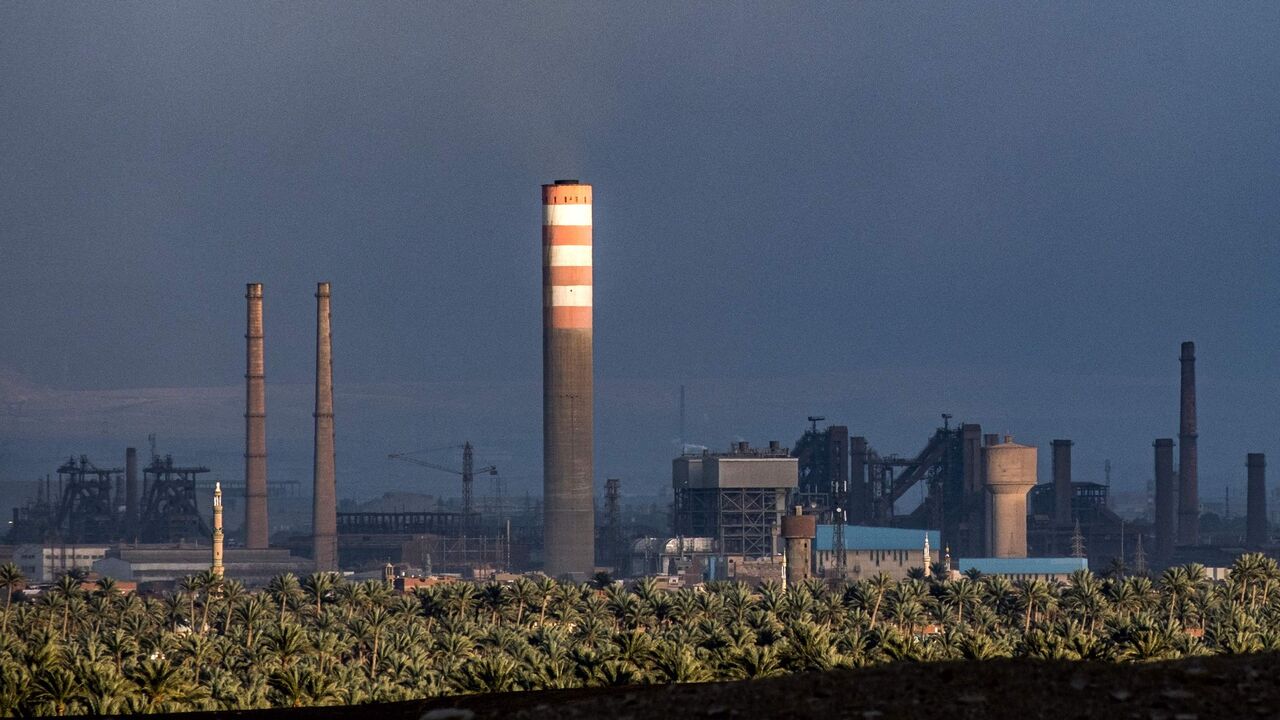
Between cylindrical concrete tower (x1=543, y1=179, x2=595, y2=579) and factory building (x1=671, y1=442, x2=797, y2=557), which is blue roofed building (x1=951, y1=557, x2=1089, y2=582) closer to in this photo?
factory building (x1=671, y1=442, x2=797, y2=557)

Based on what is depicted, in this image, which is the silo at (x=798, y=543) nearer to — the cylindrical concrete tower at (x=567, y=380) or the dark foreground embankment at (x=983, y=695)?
the cylindrical concrete tower at (x=567, y=380)

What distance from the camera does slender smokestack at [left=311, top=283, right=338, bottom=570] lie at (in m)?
168

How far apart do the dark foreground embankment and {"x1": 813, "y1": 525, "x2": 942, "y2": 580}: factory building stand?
142469 millimetres

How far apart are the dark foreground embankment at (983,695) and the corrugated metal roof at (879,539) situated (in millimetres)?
143370

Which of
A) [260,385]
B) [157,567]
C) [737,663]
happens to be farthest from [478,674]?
[157,567]

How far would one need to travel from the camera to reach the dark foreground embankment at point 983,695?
2942cm

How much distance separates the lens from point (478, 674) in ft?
204

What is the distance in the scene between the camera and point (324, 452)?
6624 inches

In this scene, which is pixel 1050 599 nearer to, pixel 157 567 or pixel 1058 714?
pixel 1058 714

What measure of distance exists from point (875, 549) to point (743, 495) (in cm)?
1339

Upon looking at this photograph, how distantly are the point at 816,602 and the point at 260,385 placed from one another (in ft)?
273

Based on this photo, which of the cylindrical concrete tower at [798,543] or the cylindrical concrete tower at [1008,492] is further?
the cylindrical concrete tower at [1008,492]

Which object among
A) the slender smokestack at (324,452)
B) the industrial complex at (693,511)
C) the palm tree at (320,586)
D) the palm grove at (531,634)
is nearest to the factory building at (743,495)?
the industrial complex at (693,511)

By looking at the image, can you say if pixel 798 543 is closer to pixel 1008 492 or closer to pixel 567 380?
pixel 567 380
